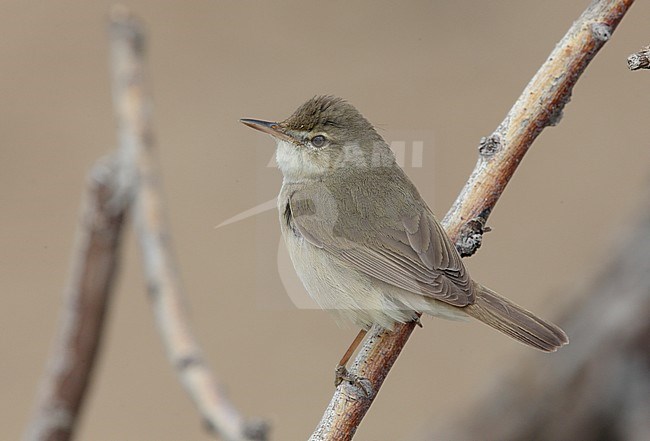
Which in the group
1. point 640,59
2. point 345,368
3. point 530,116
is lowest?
point 345,368

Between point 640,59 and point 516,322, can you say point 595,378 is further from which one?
point 640,59

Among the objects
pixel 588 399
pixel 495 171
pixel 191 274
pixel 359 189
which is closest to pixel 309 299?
pixel 359 189

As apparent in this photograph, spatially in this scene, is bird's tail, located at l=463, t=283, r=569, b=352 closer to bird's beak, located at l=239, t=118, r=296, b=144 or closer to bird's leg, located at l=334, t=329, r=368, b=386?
bird's leg, located at l=334, t=329, r=368, b=386

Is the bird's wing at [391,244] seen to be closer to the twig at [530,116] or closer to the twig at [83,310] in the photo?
the twig at [530,116]

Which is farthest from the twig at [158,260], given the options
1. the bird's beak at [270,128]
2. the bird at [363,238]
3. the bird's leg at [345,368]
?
the bird at [363,238]

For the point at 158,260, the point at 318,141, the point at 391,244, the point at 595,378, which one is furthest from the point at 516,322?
the point at 158,260

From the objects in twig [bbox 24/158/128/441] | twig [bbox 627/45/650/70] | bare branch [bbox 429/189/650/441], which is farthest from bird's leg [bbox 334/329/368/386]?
bare branch [bbox 429/189/650/441]

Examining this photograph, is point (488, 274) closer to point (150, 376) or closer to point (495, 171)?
point (150, 376)
